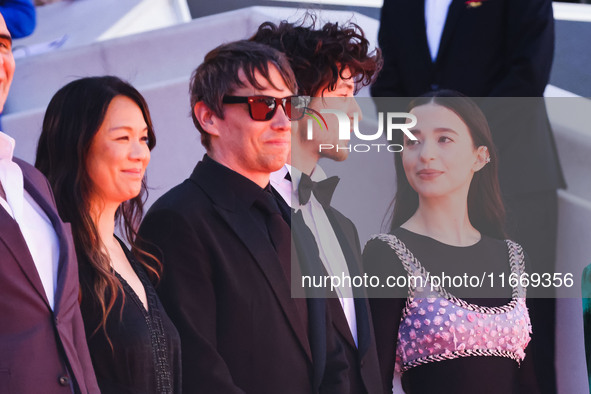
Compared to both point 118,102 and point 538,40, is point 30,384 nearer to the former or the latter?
point 118,102

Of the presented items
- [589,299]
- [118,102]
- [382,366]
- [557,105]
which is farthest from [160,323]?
[557,105]

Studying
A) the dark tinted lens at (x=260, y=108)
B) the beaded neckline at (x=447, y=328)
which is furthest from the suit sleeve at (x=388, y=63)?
the dark tinted lens at (x=260, y=108)

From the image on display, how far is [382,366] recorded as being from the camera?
315 centimetres

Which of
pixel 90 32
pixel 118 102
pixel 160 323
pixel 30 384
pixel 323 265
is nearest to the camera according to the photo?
pixel 30 384

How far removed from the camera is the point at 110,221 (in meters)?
2.71

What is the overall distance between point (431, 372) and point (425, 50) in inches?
53.5

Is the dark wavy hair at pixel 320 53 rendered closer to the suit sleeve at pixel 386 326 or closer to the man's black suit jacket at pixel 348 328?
the man's black suit jacket at pixel 348 328

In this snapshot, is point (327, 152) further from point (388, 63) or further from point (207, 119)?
point (388, 63)

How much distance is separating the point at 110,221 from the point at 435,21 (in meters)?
1.76

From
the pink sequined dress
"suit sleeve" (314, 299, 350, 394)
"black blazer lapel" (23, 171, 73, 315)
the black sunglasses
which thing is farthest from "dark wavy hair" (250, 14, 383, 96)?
"black blazer lapel" (23, 171, 73, 315)

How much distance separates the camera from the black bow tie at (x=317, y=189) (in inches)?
122

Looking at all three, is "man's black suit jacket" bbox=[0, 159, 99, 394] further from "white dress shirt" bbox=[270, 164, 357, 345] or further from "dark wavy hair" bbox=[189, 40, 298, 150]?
"white dress shirt" bbox=[270, 164, 357, 345]

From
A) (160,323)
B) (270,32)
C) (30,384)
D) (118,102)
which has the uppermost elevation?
(270,32)

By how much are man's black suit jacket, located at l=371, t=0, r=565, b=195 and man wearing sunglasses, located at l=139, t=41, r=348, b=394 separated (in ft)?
2.97
